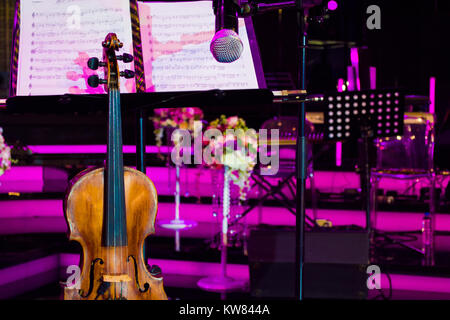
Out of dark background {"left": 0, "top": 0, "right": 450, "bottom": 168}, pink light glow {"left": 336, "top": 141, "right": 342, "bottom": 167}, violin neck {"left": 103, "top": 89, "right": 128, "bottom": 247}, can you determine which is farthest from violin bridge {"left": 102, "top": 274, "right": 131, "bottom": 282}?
dark background {"left": 0, "top": 0, "right": 450, "bottom": 168}

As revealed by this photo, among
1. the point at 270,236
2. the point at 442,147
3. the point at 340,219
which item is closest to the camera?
the point at 270,236

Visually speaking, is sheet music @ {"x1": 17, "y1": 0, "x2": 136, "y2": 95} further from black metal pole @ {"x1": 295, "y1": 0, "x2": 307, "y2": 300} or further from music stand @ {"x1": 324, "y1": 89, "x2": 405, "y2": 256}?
music stand @ {"x1": 324, "y1": 89, "x2": 405, "y2": 256}

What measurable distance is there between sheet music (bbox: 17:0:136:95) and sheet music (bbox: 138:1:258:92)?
0.31 ft

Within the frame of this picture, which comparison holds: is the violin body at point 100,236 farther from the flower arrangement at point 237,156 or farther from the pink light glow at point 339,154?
the pink light glow at point 339,154

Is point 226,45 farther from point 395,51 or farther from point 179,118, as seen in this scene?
point 395,51

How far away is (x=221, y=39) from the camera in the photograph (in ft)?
5.85

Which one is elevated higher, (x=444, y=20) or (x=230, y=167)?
(x=444, y=20)

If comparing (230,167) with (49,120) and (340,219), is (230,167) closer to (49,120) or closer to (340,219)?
(340,219)

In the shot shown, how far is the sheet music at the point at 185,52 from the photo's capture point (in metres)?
2.11

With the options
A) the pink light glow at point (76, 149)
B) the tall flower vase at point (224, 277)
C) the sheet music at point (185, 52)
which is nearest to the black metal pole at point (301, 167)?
the sheet music at point (185, 52)

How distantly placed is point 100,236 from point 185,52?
89 cm

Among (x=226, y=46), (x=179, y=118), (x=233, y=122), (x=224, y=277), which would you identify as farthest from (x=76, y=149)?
(x=226, y=46)
